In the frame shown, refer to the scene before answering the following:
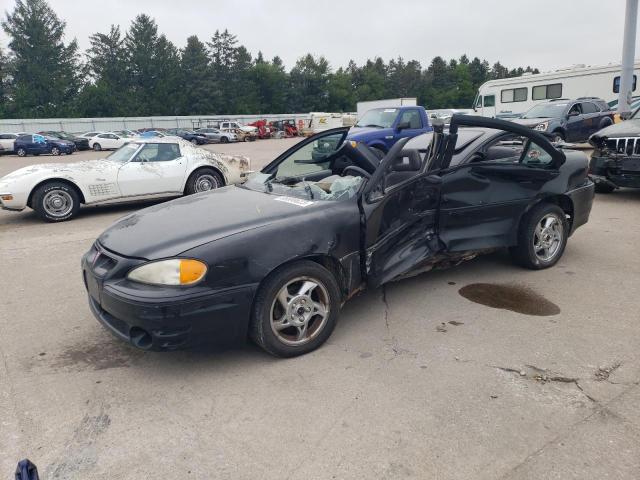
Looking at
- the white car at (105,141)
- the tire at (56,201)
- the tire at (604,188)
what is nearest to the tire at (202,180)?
the tire at (56,201)

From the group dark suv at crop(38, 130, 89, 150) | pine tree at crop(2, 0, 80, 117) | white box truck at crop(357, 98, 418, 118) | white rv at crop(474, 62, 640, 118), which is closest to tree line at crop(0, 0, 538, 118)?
pine tree at crop(2, 0, 80, 117)

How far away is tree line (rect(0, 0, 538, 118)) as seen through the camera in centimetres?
6569

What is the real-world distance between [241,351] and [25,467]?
5.82 feet

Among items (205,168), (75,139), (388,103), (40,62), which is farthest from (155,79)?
(205,168)

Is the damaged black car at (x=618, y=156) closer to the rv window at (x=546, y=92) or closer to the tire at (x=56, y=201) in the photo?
the tire at (x=56, y=201)

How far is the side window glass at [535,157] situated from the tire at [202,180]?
6.37m

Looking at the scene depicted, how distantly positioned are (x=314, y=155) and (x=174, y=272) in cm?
234

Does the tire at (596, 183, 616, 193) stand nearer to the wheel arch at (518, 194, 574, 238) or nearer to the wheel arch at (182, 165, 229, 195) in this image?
the wheel arch at (518, 194, 574, 238)

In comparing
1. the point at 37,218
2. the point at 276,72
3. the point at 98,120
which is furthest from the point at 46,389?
the point at 276,72

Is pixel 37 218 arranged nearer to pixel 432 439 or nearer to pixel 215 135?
pixel 432 439

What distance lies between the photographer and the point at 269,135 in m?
46.7

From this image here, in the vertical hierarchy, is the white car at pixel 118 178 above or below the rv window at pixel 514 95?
below

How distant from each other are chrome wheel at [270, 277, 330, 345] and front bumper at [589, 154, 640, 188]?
6.77 meters

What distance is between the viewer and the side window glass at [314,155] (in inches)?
189
